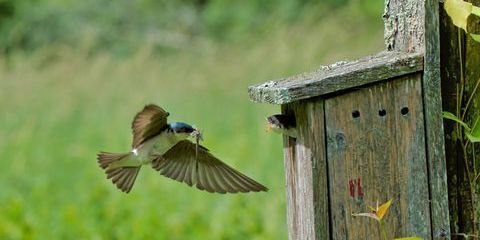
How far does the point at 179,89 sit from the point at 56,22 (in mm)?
5594

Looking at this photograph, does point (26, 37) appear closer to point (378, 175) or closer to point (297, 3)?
point (297, 3)

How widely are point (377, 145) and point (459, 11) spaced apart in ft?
1.12

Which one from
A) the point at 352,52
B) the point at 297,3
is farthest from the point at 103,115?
the point at 297,3

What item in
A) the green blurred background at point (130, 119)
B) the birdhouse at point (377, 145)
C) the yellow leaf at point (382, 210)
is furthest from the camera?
the green blurred background at point (130, 119)

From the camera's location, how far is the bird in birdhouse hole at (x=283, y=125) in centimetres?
252

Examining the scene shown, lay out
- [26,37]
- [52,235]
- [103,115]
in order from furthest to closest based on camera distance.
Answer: [26,37], [103,115], [52,235]

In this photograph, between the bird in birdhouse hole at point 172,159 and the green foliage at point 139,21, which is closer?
the bird in birdhouse hole at point 172,159

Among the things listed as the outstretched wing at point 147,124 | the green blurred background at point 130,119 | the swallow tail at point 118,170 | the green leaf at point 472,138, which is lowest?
the green leaf at point 472,138

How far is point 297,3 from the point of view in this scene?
1281 cm

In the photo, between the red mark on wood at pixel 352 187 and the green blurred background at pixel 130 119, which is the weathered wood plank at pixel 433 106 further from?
the green blurred background at pixel 130 119

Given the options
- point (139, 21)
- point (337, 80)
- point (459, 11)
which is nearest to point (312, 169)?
point (337, 80)

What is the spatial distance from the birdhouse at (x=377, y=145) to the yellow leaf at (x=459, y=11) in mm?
120

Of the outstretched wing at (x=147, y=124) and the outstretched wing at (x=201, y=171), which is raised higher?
the outstretched wing at (x=147, y=124)

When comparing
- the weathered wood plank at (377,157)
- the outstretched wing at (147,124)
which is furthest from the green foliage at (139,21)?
the weathered wood plank at (377,157)
